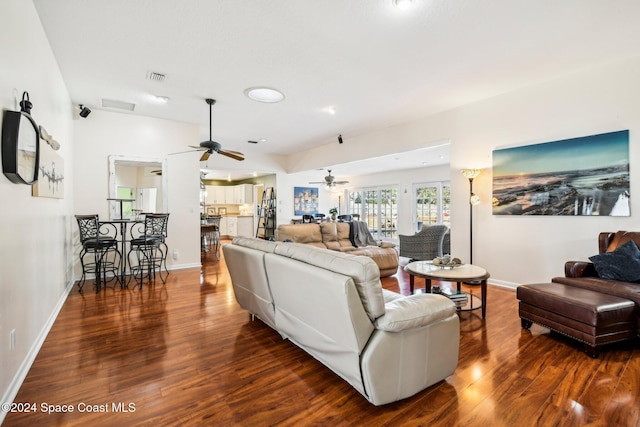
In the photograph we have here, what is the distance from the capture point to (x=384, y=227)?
444 inches

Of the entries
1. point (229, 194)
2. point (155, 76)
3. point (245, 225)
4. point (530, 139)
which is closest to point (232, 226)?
point (245, 225)

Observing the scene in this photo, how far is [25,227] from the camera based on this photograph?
2.19 metres

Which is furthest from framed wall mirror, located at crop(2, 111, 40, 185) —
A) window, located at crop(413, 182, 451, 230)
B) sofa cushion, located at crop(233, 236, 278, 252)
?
window, located at crop(413, 182, 451, 230)

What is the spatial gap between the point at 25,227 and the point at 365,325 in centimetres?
250

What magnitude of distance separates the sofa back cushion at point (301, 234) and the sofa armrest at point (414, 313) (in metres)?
3.50

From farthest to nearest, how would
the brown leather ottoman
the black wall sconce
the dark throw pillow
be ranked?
1. the black wall sconce
2. the dark throw pillow
3. the brown leather ottoman

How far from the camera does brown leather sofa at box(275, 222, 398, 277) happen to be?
16.1 feet

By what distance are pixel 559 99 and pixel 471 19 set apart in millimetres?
2077

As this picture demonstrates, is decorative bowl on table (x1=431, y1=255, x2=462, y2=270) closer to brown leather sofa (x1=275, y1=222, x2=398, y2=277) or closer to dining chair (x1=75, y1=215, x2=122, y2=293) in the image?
brown leather sofa (x1=275, y1=222, x2=398, y2=277)

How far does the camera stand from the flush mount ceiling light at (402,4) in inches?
91.8

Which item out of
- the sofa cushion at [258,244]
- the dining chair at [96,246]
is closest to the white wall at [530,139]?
the sofa cushion at [258,244]

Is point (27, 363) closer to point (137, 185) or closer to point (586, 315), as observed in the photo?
point (137, 185)

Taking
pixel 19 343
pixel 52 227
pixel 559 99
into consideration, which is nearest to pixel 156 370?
pixel 19 343

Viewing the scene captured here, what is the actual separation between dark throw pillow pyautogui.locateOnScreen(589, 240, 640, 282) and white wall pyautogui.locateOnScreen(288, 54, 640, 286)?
623mm
